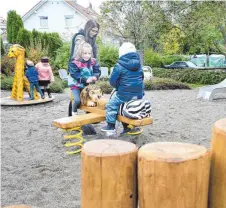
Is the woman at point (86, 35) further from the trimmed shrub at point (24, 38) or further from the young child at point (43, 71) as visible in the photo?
the trimmed shrub at point (24, 38)

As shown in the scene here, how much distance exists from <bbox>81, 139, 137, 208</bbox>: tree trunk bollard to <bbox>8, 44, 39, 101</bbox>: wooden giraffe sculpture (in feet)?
25.7

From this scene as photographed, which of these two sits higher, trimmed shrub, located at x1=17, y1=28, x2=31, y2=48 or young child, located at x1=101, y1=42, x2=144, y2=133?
trimmed shrub, located at x1=17, y1=28, x2=31, y2=48

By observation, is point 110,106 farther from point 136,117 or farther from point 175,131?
point 175,131

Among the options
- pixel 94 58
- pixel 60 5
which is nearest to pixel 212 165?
pixel 94 58

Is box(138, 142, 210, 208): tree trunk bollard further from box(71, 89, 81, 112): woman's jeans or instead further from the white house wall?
the white house wall

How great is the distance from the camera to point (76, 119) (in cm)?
502

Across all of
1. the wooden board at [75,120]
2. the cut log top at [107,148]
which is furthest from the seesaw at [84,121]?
the cut log top at [107,148]

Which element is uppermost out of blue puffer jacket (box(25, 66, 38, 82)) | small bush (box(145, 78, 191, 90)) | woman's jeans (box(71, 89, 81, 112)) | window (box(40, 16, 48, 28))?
window (box(40, 16, 48, 28))

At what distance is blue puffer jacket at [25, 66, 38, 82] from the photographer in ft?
28.4

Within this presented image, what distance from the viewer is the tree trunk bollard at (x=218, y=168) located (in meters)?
1.20

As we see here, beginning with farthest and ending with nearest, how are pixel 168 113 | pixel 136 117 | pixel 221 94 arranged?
pixel 221 94 < pixel 168 113 < pixel 136 117

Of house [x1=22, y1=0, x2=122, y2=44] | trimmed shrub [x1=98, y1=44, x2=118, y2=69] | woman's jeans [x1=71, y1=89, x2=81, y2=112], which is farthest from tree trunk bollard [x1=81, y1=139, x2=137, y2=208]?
house [x1=22, y1=0, x2=122, y2=44]

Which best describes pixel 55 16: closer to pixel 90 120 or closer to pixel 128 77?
pixel 90 120

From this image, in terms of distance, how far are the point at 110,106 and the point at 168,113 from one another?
3064mm
